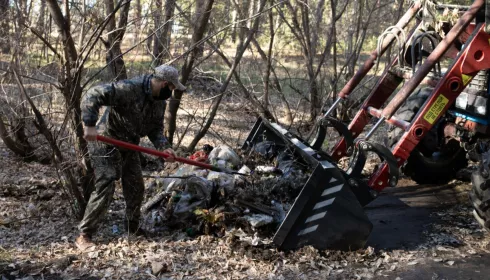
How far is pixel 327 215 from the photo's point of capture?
4609 millimetres

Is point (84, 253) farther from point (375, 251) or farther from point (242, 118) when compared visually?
point (242, 118)

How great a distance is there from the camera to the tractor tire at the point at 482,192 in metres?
4.79

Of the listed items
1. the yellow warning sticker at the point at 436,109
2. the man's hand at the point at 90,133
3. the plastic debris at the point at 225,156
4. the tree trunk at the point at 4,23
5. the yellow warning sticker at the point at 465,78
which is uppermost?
the tree trunk at the point at 4,23

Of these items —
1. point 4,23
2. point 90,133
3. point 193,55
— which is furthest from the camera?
point 193,55

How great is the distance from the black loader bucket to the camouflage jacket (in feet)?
4.71

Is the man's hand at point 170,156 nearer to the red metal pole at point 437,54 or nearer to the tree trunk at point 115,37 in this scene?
the tree trunk at point 115,37

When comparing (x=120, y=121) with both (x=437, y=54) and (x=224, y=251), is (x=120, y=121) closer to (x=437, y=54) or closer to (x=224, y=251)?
(x=224, y=251)

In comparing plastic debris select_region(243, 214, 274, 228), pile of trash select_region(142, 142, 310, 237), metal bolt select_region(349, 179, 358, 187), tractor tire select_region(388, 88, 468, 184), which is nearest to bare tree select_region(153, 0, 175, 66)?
pile of trash select_region(142, 142, 310, 237)

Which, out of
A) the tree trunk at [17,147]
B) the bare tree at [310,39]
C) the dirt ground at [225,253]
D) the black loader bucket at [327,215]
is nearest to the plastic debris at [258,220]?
the dirt ground at [225,253]

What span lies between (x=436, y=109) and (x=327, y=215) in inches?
55.0

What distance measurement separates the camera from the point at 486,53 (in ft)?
15.5

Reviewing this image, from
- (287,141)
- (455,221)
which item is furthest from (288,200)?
(455,221)

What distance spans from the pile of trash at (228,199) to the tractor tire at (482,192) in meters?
1.62

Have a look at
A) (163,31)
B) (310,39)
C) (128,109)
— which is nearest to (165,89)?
(128,109)
